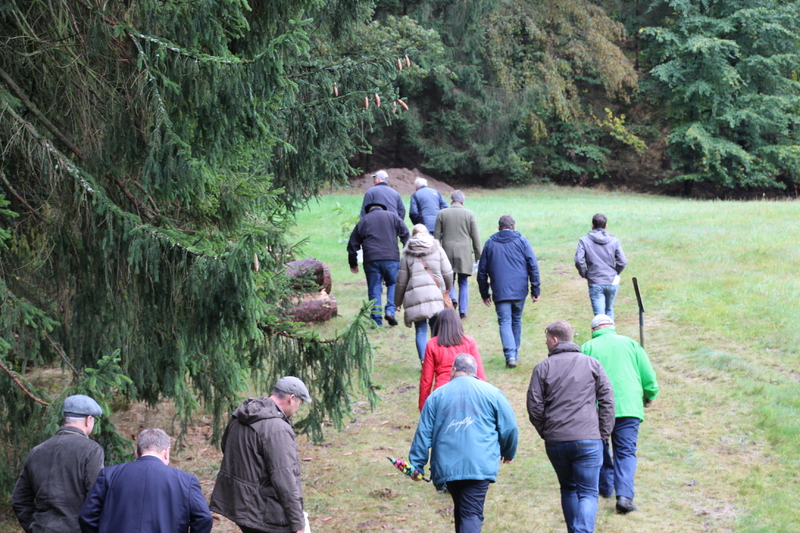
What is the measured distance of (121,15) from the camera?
6.29m

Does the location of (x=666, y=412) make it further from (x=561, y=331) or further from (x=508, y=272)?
(x=561, y=331)

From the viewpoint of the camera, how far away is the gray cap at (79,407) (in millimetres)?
4828

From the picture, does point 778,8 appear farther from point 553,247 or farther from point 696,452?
point 696,452

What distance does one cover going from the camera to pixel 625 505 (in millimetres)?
6520

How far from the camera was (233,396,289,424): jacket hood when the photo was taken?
4.86m

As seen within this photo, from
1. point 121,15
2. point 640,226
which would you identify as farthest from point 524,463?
point 640,226

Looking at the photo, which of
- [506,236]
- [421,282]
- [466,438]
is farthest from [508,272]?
[466,438]

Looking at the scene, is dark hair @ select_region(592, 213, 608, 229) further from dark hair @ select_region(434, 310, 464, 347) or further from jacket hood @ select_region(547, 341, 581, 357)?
jacket hood @ select_region(547, 341, 581, 357)

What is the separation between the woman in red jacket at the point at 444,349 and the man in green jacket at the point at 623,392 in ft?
3.38

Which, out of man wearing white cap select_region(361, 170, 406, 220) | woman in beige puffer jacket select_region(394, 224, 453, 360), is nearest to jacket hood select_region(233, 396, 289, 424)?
woman in beige puffer jacket select_region(394, 224, 453, 360)

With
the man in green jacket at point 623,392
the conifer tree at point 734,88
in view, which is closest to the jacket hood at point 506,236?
the man in green jacket at point 623,392

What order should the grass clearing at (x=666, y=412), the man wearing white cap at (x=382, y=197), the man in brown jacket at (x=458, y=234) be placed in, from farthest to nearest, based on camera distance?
the man wearing white cap at (x=382, y=197) → the man in brown jacket at (x=458, y=234) → the grass clearing at (x=666, y=412)

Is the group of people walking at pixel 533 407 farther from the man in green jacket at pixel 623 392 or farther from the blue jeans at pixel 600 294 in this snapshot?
the blue jeans at pixel 600 294

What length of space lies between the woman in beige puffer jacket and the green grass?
1190mm
